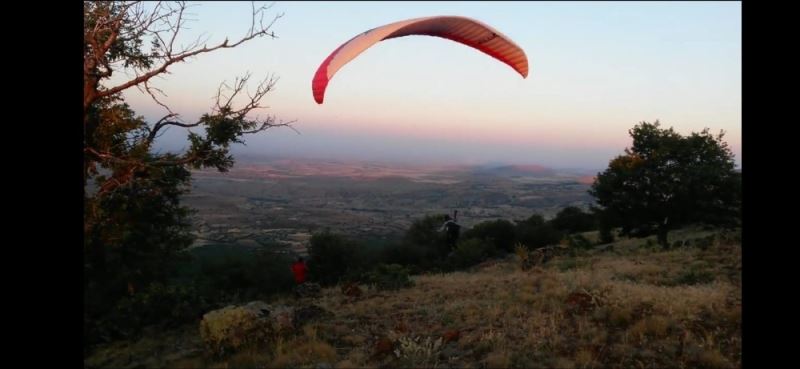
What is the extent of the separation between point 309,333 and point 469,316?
12.5 ft

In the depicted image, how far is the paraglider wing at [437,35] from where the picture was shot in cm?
429

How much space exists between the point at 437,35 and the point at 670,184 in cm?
2505

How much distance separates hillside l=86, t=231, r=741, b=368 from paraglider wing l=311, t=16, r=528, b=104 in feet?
17.0

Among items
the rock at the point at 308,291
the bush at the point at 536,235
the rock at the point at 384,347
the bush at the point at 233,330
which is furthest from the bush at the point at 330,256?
the rock at the point at 384,347

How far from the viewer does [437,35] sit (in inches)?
267

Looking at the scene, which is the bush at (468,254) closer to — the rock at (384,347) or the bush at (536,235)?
the bush at (536,235)

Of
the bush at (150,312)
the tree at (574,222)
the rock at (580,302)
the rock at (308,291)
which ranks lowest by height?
the tree at (574,222)

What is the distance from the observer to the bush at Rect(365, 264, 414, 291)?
1741 cm

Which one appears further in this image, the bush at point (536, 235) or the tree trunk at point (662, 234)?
the bush at point (536, 235)

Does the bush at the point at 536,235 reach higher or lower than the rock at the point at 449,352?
lower

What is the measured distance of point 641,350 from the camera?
838 centimetres

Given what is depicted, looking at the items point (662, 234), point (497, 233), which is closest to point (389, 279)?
point (662, 234)

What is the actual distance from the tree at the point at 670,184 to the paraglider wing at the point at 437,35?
22.6 meters

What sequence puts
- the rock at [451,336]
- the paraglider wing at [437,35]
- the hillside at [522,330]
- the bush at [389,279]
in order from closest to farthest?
1. the paraglider wing at [437,35]
2. the hillside at [522,330]
3. the rock at [451,336]
4. the bush at [389,279]
